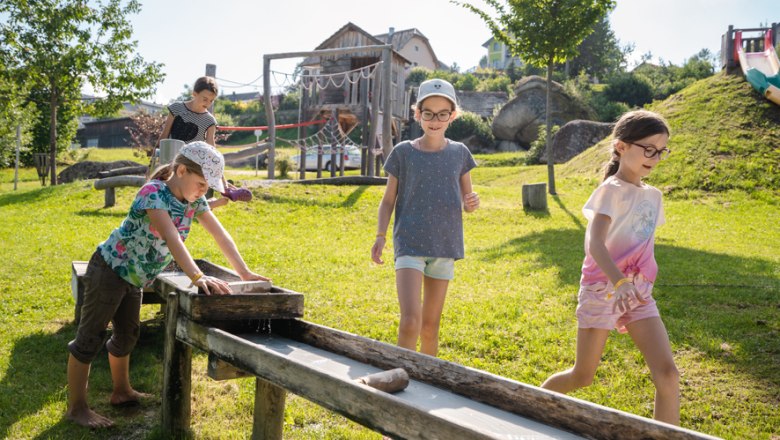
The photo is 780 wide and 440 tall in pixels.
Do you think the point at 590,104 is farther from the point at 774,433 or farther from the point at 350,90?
the point at 774,433

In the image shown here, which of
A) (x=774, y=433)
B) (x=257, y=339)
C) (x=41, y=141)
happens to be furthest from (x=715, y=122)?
(x=41, y=141)

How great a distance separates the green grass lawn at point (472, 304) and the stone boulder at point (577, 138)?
31.3 ft

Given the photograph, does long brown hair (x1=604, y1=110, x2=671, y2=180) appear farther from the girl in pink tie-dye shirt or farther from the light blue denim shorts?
the light blue denim shorts

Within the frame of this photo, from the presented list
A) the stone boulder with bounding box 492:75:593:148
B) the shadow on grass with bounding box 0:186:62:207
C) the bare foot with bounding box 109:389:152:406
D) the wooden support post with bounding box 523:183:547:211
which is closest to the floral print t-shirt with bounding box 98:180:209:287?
the bare foot with bounding box 109:389:152:406

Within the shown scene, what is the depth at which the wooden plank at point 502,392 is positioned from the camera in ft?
6.89

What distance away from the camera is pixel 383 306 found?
20.7ft

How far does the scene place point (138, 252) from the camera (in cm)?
361

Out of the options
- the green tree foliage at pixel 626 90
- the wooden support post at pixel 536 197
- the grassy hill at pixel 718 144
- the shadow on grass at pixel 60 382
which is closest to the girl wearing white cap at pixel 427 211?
the shadow on grass at pixel 60 382

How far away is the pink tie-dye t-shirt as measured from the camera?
3.07 m

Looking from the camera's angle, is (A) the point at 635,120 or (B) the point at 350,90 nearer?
(A) the point at 635,120

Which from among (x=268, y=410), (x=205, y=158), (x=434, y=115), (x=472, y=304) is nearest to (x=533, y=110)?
(x=472, y=304)

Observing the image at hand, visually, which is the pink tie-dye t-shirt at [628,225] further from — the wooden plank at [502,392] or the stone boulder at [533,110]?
the stone boulder at [533,110]

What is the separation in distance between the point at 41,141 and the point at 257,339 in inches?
1271

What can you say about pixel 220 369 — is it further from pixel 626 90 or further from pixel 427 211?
pixel 626 90
